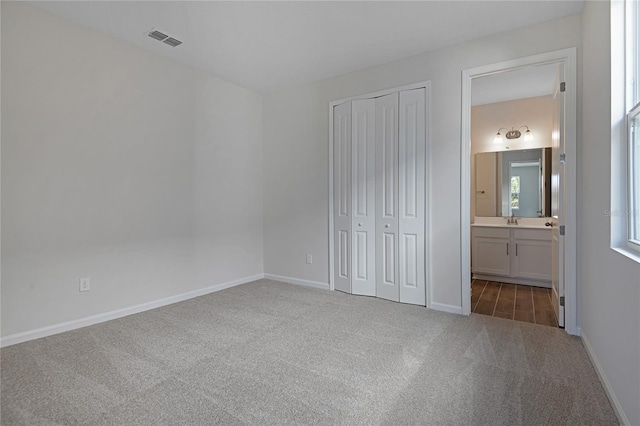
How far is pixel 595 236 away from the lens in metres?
2.19

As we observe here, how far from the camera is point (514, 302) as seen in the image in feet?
12.0

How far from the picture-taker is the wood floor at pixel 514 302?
3.17 metres

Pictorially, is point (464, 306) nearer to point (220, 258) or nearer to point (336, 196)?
point (336, 196)

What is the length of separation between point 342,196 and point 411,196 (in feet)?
2.93

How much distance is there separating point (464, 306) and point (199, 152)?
341 centimetres

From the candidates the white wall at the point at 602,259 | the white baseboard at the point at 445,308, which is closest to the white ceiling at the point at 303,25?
the white wall at the point at 602,259

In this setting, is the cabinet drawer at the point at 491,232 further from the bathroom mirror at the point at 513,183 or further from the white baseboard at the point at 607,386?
the white baseboard at the point at 607,386

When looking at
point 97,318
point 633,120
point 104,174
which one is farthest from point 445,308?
point 104,174

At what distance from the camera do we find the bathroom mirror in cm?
458

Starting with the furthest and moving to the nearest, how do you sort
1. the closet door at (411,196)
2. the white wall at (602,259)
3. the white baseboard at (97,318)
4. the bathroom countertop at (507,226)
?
the bathroom countertop at (507,226)
the closet door at (411,196)
the white baseboard at (97,318)
the white wall at (602,259)

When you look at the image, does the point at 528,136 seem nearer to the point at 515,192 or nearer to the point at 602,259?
the point at 515,192

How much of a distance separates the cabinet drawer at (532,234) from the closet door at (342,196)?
2.42 meters

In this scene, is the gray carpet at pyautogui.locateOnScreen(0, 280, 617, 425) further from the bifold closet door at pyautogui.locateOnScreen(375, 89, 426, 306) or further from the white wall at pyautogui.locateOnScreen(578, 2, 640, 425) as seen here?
the bifold closet door at pyautogui.locateOnScreen(375, 89, 426, 306)

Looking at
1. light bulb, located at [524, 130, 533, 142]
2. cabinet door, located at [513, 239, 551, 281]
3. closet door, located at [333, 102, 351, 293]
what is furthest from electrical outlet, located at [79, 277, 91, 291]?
light bulb, located at [524, 130, 533, 142]
